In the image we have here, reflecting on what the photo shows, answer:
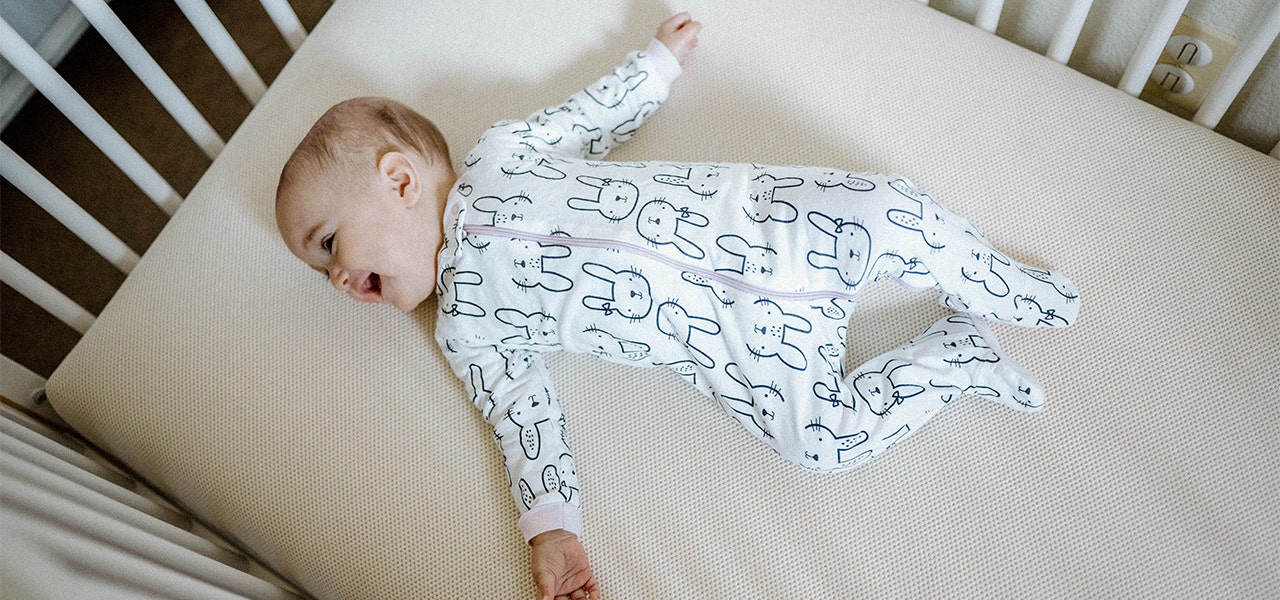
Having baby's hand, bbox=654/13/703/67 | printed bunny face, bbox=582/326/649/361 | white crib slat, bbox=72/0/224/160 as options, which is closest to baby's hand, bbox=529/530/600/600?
printed bunny face, bbox=582/326/649/361

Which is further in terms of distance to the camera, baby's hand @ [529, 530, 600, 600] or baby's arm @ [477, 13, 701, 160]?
baby's arm @ [477, 13, 701, 160]

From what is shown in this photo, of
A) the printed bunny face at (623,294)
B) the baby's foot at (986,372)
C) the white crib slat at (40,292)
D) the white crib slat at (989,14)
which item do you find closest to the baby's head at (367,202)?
the printed bunny face at (623,294)

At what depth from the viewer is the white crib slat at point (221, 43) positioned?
3.27 ft

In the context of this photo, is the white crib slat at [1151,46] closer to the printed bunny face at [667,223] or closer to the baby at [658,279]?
the baby at [658,279]

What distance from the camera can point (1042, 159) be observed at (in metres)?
0.96

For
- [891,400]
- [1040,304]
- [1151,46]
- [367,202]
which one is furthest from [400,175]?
[1151,46]

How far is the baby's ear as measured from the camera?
0.87 m

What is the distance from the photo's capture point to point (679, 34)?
1.05 metres

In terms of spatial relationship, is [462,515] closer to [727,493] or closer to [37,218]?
[727,493]

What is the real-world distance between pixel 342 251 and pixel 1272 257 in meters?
1.05

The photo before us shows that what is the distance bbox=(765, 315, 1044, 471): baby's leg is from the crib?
41mm

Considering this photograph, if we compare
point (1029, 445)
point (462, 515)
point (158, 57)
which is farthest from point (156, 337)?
point (1029, 445)

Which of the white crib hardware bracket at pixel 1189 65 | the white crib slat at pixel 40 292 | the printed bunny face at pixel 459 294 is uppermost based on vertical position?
the white crib hardware bracket at pixel 1189 65

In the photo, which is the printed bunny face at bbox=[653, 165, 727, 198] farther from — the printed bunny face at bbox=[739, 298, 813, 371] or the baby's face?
the baby's face
